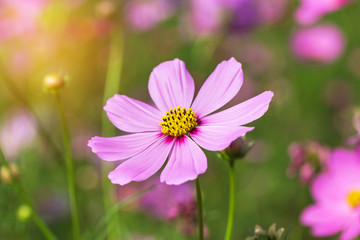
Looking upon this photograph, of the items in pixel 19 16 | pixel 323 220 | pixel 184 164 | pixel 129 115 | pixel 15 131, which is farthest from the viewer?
pixel 15 131

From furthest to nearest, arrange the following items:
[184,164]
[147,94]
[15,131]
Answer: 1. [147,94]
2. [15,131]
3. [184,164]

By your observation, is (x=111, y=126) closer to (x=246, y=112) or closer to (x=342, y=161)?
(x=342, y=161)

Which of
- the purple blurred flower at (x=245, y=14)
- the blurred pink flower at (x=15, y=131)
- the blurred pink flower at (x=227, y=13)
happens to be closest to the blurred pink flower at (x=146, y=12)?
the blurred pink flower at (x=227, y=13)

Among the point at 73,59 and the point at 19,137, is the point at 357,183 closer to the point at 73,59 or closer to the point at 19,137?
the point at 19,137

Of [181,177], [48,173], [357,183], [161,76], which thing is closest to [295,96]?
[48,173]

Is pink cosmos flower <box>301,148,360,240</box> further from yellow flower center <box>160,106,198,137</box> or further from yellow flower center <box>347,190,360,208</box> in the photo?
yellow flower center <box>160,106,198,137</box>

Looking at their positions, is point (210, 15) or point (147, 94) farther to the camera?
point (147, 94)

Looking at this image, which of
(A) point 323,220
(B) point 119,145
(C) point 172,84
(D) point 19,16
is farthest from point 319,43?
(B) point 119,145

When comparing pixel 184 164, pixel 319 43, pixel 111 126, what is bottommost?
pixel 184 164
